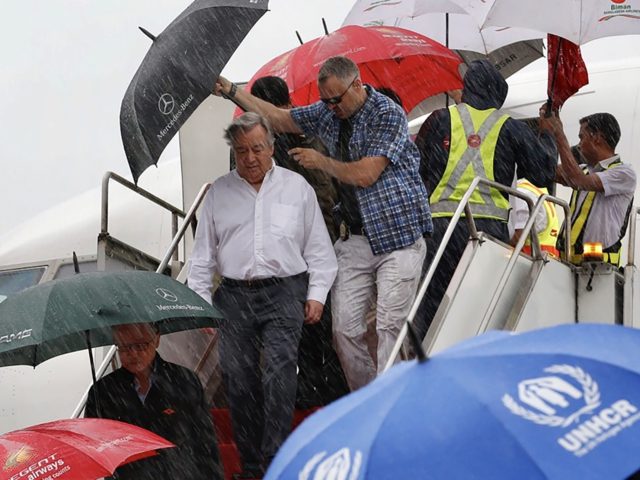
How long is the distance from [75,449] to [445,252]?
2.49 m

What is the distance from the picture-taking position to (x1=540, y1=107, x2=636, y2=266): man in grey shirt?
25.4 ft

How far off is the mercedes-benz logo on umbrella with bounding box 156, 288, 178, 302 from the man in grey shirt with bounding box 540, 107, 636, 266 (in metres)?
2.61

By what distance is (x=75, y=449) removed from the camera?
524 centimetres

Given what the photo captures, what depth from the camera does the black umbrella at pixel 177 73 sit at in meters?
6.51

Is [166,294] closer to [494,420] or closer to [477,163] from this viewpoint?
[477,163]

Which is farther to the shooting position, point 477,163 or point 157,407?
point 477,163

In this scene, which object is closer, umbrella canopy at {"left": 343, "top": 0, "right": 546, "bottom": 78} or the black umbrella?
the black umbrella

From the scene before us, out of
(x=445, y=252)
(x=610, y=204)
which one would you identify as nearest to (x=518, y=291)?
(x=445, y=252)

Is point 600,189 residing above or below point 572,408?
below

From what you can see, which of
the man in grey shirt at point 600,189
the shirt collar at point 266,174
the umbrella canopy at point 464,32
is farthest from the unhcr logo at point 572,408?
the umbrella canopy at point 464,32

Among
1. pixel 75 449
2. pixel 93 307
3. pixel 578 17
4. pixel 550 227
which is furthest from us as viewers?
pixel 550 227

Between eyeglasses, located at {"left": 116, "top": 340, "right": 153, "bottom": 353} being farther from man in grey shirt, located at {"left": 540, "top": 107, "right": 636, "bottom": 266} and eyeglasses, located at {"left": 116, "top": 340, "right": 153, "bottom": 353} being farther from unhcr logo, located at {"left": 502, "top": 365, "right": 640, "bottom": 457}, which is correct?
unhcr logo, located at {"left": 502, "top": 365, "right": 640, "bottom": 457}

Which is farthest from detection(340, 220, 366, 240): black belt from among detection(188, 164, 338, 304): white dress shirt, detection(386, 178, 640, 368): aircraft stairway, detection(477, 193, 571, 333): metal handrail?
detection(477, 193, 571, 333): metal handrail

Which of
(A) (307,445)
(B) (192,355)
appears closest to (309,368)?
(B) (192,355)
